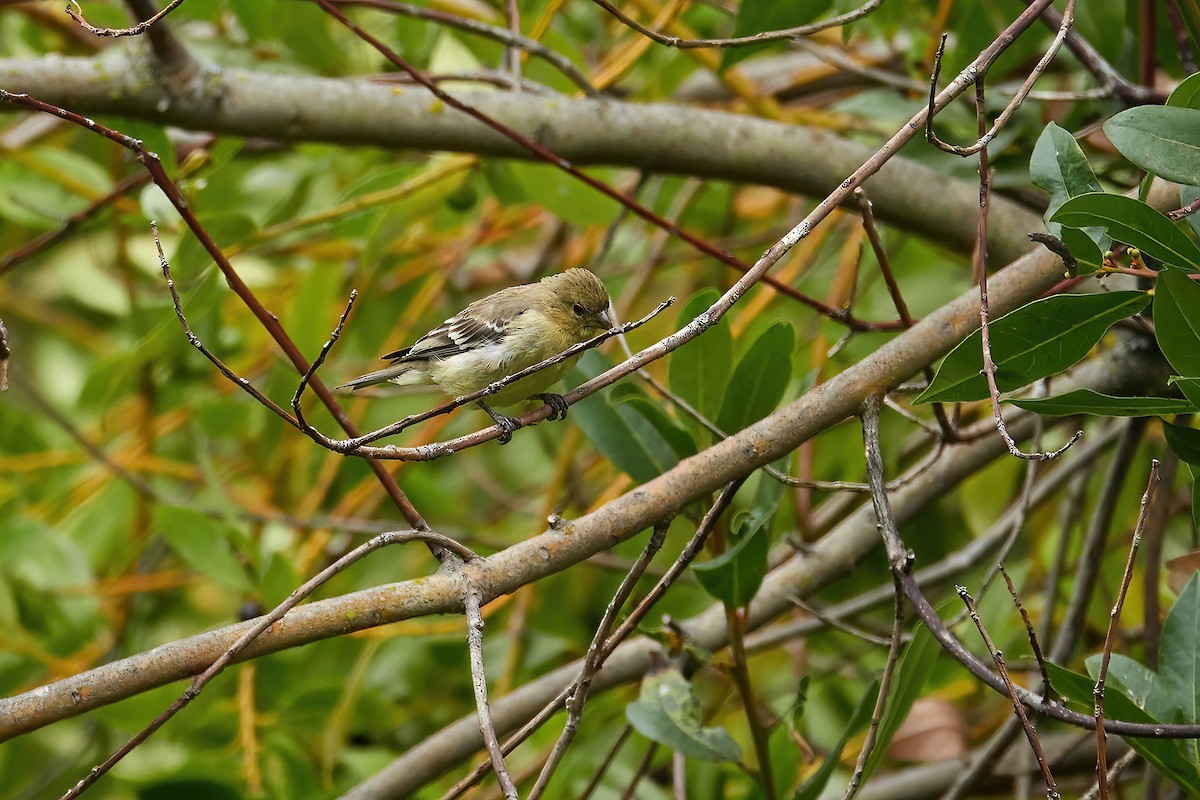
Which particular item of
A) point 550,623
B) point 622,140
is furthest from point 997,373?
point 550,623

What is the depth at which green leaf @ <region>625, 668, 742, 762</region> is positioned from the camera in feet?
8.29

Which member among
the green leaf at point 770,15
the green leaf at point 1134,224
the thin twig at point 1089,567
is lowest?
the thin twig at point 1089,567

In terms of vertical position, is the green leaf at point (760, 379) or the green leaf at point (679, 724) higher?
the green leaf at point (760, 379)

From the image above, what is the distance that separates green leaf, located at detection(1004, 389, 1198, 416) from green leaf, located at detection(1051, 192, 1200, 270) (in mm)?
241

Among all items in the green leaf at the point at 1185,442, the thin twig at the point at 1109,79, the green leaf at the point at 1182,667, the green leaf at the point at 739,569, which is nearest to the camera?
the green leaf at the point at 1185,442

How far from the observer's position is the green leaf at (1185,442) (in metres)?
2.01

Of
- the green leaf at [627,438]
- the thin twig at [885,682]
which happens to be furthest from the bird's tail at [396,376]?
the thin twig at [885,682]

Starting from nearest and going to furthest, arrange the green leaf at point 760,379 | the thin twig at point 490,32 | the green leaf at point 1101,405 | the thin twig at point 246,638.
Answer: the thin twig at point 246,638
the green leaf at point 1101,405
the green leaf at point 760,379
the thin twig at point 490,32

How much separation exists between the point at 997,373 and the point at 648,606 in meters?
0.74

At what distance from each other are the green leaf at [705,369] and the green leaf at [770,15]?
85 cm

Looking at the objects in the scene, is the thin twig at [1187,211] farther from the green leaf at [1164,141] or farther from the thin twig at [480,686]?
the thin twig at [480,686]

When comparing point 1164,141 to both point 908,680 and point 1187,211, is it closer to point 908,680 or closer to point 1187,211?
point 1187,211

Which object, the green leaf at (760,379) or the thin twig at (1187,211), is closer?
the thin twig at (1187,211)

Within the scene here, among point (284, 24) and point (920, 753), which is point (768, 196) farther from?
point (920, 753)
